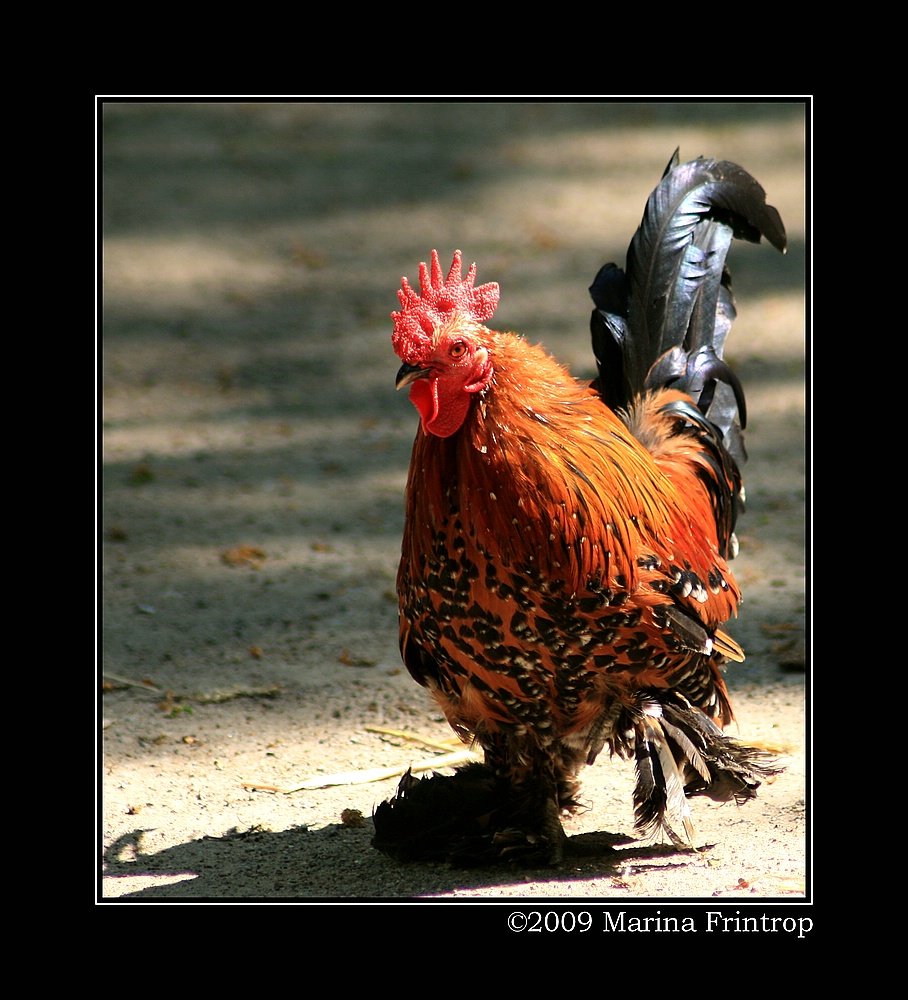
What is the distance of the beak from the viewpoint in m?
3.78

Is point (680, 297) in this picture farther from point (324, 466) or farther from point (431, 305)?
point (324, 466)

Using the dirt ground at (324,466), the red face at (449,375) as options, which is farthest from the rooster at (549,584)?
the dirt ground at (324,466)

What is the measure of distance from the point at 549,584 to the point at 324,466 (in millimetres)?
4290

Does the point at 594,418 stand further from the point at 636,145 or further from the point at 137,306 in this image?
the point at 636,145

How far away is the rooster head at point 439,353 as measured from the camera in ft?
12.5

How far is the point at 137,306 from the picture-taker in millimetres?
10062

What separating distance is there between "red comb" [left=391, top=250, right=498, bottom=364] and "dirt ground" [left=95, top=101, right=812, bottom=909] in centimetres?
181

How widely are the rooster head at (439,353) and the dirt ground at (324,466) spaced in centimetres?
159

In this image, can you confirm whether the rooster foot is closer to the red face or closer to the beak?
the red face

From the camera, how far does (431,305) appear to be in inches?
153

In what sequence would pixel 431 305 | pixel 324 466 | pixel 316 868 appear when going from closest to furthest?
pixel 431 305, pixel 316 868, pixel 324 466

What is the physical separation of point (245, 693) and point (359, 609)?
0.96 meters

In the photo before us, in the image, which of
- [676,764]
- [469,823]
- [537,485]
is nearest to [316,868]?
[469,823]
